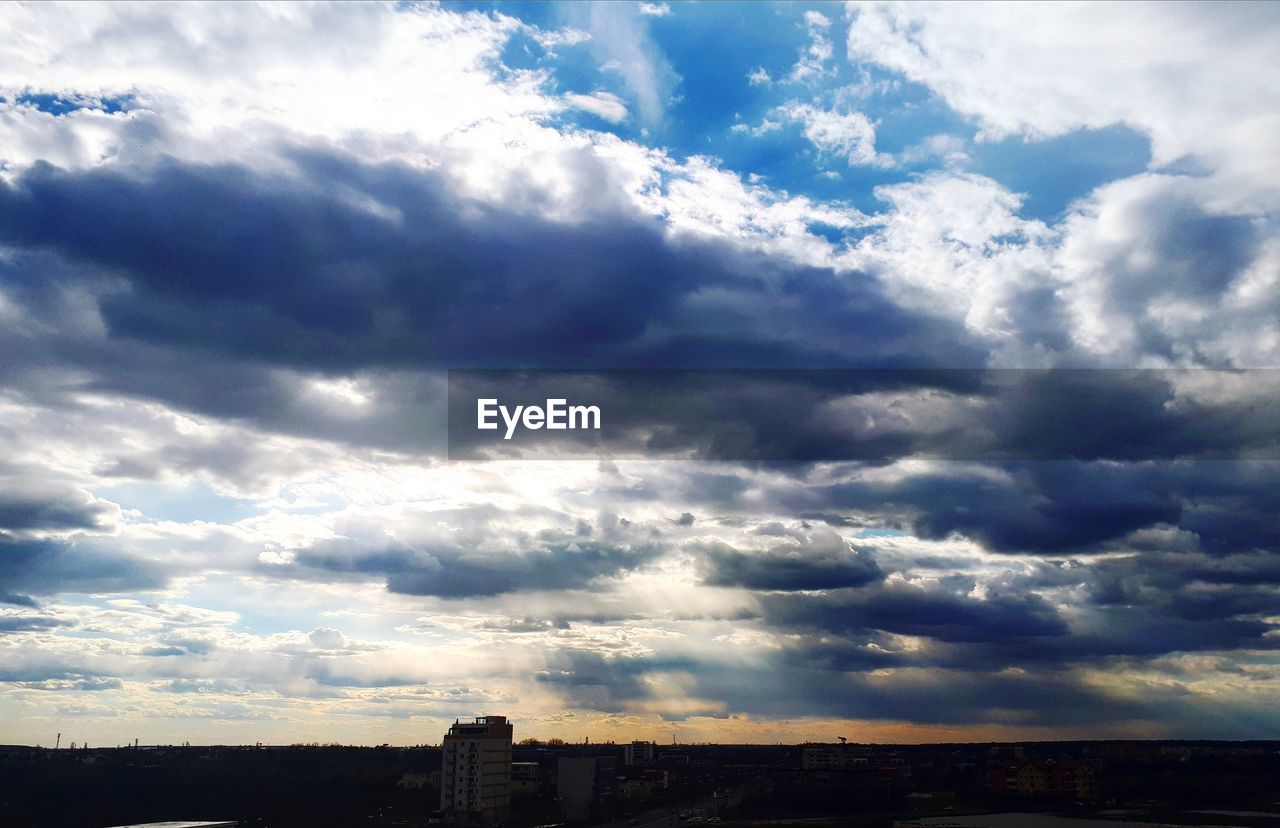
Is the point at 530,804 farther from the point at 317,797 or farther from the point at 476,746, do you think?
the point at 317,797

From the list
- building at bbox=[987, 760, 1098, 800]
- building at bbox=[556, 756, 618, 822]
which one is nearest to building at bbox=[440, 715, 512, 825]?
building at bbox=[556, 756, 618, 822]

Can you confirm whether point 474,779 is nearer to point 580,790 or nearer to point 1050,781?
point 580,790

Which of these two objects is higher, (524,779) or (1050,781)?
(524,779)

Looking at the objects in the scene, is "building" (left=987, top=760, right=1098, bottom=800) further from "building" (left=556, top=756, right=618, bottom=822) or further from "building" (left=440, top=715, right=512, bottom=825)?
"building" (left=440, top=715, right=512, bottom=825)

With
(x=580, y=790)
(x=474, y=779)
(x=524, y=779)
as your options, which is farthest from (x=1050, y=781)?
(x=474, y=779)

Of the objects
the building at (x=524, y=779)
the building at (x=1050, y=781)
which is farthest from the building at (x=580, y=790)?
the building at (x=1050, y=781)

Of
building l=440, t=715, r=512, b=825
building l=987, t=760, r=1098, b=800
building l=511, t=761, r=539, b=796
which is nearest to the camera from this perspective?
building l=440, t=715, r=512, b=825

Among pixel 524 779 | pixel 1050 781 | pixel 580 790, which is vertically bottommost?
pixel 1050 781

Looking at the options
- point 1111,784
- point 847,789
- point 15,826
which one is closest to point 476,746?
point 15,826
